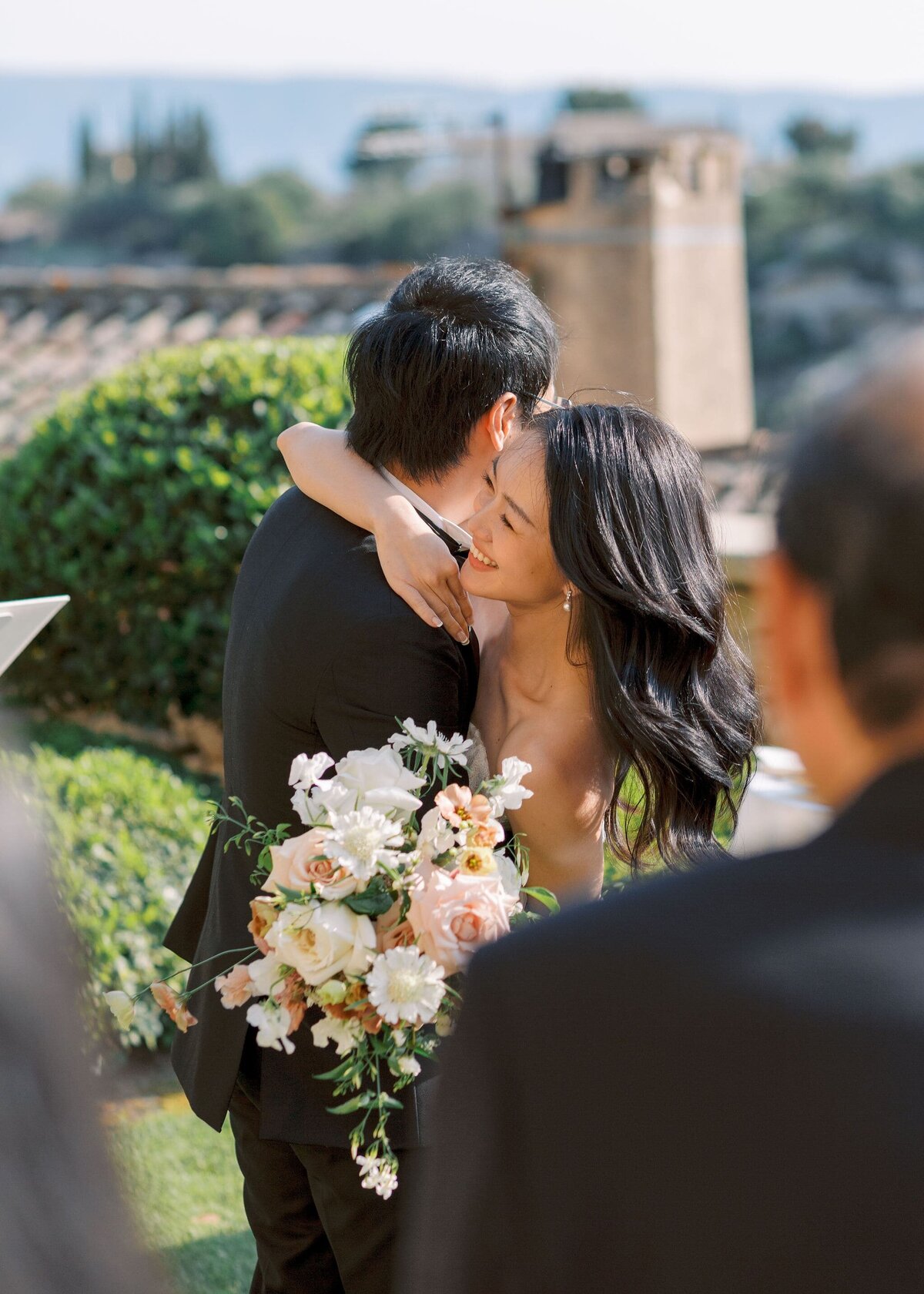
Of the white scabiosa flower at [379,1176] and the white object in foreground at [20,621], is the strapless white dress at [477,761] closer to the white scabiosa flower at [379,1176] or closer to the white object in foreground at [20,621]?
the white scabiosa flower at [379,1176]

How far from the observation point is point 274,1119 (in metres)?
2.12

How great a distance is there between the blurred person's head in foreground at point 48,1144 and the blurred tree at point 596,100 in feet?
211

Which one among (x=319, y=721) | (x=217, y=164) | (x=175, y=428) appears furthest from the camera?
(x=217, y=164)

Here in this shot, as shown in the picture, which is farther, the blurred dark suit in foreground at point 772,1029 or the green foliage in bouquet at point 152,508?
the green foliage in bouquet at point 152,508

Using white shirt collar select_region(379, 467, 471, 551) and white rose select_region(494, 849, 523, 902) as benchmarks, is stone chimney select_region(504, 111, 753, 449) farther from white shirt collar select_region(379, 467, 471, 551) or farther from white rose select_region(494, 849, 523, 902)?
white rose select_region(494, 849, 523, 902)

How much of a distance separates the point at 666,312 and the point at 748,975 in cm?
1205

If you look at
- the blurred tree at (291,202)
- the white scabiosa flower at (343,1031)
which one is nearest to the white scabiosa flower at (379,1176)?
the white scabiosa flower at (343,1031)

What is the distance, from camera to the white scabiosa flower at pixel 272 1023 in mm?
1753

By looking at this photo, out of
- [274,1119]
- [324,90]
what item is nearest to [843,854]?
[274,1119]

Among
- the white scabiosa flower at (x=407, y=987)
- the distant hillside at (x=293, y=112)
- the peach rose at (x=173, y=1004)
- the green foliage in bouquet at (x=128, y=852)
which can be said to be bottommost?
the green foliage in bouquet at (x=128, y=852)

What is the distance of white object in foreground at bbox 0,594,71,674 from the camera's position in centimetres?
214

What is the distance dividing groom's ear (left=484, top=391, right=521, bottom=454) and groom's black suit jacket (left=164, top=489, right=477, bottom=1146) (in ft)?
0.89

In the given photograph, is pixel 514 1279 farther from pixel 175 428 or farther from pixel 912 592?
pixel 175 428

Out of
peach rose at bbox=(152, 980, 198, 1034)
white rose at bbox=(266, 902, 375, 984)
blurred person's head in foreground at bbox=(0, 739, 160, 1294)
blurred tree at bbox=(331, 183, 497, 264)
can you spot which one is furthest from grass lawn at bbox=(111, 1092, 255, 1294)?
blurred tree at bbox=(331, 183, 497, 264)
